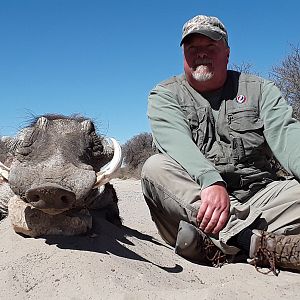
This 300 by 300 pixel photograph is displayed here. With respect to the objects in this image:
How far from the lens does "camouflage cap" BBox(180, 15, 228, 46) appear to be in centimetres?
415

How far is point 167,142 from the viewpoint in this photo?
3.97 metres

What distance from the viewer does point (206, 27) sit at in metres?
4.16

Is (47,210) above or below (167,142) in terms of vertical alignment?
below

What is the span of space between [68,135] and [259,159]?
1.46m

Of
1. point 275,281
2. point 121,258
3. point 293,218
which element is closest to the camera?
point 275,281

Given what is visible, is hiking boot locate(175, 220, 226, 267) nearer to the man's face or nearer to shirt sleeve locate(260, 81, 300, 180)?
shirt sleeve locate(260, 81, 300, 180)

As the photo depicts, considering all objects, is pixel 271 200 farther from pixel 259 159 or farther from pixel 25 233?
pixel 25 233

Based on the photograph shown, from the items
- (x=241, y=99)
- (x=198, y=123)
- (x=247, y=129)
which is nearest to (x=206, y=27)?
(x=241, y=99)

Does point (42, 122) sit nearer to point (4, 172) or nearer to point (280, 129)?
point (4, 172)

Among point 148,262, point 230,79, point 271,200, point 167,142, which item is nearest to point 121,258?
point 148,262

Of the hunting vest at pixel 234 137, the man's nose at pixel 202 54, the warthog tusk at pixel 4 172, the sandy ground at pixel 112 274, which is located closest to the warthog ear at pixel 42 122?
the warthog tusk at pixel 4 172

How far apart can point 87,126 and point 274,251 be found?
66.0 inches

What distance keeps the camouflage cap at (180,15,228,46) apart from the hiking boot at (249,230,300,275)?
157cm

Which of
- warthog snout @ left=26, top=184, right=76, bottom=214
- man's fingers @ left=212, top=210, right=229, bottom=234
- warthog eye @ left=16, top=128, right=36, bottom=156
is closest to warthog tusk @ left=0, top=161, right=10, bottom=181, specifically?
warthog eye @ left=16, top=128, right=36, bottom=156
